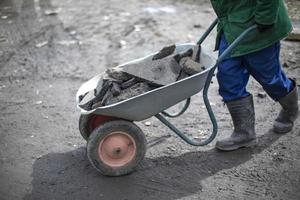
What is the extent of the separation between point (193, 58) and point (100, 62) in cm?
219

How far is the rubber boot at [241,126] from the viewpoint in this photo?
4.13 metres

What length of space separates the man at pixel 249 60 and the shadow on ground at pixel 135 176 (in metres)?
0.21

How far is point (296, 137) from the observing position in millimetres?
4465

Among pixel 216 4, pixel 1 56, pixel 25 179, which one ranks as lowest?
pixel 1 56

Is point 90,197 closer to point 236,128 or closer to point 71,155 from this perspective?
point 71,155

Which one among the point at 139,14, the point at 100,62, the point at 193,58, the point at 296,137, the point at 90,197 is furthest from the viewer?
A: the point at 139,14

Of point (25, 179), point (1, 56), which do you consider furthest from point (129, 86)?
point (1, 56)

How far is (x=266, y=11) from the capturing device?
3.57 meters

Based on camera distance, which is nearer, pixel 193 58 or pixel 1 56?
pixel 193 58

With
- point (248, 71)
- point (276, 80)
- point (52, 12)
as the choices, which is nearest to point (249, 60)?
point (248, 71)

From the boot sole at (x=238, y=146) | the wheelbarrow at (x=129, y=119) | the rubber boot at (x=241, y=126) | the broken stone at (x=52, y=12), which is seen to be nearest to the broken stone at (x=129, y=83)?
the wheelbarrow at (x=129, y=119)

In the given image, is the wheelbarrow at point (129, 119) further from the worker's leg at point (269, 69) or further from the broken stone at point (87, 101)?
the worker's leg at point (269, 69)

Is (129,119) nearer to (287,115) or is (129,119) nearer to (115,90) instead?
(115,90)

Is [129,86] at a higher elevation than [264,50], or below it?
below
